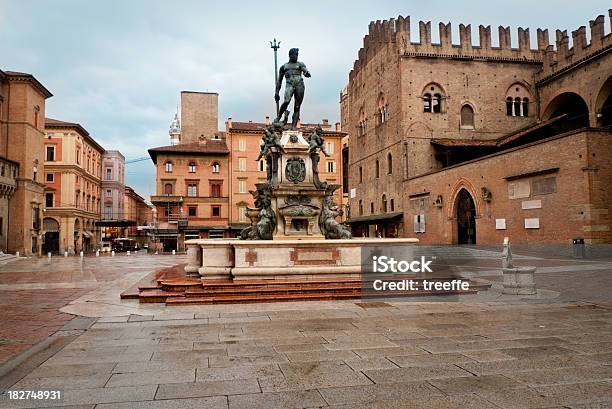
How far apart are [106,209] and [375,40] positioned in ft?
172

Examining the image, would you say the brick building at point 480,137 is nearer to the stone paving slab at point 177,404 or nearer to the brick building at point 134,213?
the stone paving slab at point 177,404

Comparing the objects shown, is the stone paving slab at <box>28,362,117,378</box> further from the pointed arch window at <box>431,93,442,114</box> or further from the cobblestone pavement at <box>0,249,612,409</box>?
the pointed arch window at <box>431,93,442,114</box>

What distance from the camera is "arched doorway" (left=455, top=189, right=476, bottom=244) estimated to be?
106ft

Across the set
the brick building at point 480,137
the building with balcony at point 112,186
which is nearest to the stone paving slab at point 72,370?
the brick building at point 480,137

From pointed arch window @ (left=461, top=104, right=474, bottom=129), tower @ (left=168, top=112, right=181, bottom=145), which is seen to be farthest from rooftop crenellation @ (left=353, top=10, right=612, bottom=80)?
tower @ (left=168, top=112, right=181, bottom=145)

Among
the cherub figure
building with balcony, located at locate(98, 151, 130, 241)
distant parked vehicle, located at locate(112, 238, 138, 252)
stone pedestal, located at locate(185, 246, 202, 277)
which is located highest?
building with balcony, located at locate(98, 151, 130, 241)

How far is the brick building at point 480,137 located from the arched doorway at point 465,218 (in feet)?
0.26

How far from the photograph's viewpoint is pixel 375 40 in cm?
4688

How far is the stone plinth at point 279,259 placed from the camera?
10.8 m

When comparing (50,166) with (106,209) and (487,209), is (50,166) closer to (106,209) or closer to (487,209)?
(106,209)

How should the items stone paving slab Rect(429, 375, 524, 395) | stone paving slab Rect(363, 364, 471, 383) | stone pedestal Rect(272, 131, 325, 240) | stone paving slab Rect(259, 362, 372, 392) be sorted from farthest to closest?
stone pedestal Rect(272, 131, 325, 240) → stone paving slab Rect(363, 364, 471, 383) → stone paving slab Rect(259, 362, 372, 392) → stone paving slab Rect(429, 375, 524, 395)

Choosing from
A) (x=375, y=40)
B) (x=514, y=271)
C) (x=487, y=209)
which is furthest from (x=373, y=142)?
(x=514, y=271)

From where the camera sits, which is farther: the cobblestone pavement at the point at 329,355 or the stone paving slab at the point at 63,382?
the stone paving slab at the point at 63,382

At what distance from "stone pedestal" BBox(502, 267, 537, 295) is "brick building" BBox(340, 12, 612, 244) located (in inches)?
527
